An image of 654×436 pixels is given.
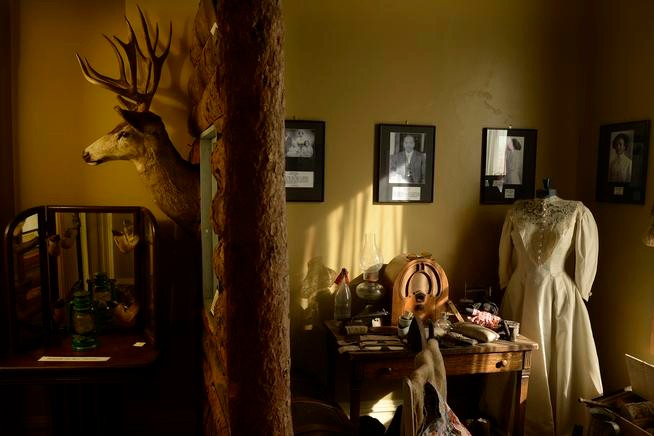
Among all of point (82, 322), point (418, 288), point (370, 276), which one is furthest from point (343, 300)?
point (82, 322)

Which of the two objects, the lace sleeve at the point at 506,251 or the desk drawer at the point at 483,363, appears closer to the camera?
the desk drawer at the point at 483,363

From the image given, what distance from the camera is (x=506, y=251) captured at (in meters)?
2.82

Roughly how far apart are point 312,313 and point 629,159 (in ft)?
7.16

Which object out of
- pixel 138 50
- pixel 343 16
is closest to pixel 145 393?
pixel 138 50

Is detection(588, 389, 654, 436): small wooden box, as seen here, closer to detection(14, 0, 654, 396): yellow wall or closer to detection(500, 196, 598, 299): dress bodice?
detection(14, 0, 654, 396): yellow wall

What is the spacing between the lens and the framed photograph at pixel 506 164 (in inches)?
118

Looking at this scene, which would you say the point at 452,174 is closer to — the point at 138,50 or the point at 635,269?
the point at 635,269

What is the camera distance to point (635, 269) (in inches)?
107

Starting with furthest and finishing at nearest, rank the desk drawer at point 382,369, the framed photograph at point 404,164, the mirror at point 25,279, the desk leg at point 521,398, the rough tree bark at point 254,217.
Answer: the framed photograph at point 404,164
the desk leg at point 521,398
the desk drawer at point 382,369
the mirror at point 25,279
the rough tree bark at point 254,217

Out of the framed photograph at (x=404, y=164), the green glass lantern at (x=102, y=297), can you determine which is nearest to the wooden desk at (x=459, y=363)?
the framed photograph at (x=404, y=164)

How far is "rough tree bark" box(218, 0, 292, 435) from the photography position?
1.25 meters

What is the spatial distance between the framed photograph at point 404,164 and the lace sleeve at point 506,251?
19.9 inches

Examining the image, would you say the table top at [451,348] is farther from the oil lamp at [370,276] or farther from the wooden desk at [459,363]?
the oil lamp at [370,276]

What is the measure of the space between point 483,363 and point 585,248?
93cm
